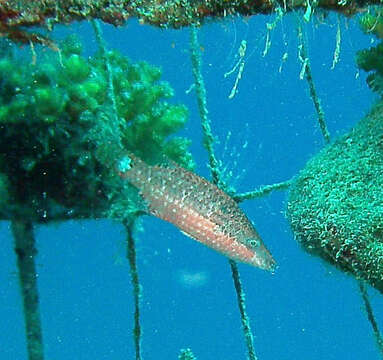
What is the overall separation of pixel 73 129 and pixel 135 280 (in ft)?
4.28

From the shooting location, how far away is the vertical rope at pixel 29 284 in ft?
13.8

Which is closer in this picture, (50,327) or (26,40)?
(26,40)

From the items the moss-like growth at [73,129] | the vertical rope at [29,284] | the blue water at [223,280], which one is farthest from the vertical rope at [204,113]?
the blue water at [223,280]

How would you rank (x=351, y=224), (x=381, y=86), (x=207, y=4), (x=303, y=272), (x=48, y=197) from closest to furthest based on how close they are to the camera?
(x=207, y=4), (x=351, y=224), (x=381, y=86), (x=48, y=197), (x=303, y=272)

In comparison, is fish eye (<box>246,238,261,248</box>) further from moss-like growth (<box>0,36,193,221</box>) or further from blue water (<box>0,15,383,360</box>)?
blue water (<box>0,15,383,360</box>)

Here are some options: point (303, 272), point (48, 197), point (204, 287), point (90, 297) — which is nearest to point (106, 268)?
point (90, 297)

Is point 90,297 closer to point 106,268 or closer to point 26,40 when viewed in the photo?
point 106,268

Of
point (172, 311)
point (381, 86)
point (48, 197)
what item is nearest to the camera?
point (381, 86)

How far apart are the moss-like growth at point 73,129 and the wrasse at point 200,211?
0.62 ft

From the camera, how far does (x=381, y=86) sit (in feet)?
11.3


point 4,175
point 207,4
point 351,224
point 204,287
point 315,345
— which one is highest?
point 204,287

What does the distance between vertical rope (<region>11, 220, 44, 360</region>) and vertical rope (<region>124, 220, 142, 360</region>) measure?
2.40 ft

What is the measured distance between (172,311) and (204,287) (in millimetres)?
1867

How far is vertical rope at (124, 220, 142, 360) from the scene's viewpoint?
4.09 m
